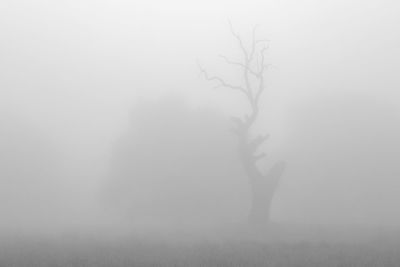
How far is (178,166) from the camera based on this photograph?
176 ft

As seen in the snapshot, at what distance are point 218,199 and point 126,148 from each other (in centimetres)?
1202

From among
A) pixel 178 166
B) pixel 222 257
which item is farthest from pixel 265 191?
pixel 178 166

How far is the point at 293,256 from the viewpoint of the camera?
1527 cm

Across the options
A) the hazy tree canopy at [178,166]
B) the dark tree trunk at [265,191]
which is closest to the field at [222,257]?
the dark tree trunk at [265,191]

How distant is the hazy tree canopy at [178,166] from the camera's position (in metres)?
51.9

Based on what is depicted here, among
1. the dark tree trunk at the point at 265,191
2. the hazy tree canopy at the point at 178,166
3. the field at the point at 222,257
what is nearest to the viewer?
the field at the point at 222,257

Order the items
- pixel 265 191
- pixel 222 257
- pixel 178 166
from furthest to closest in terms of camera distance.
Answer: pixel 178 166
pixel 265 191
pixel 222 257

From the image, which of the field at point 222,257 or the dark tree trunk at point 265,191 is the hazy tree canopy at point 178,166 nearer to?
the dark tree trunk at point 265,191

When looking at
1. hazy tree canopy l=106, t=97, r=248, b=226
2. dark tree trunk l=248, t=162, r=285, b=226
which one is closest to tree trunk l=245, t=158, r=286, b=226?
dark tree trunk l=248, t=162, r=285, b=226

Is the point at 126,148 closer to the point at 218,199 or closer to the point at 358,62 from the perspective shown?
the point at 218,199

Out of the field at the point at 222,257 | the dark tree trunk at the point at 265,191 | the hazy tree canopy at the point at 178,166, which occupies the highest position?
the hazy tree canopy at the point at 178,166

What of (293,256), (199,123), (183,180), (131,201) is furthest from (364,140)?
(293,256)

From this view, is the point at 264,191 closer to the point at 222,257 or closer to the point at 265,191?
the point at 265,191

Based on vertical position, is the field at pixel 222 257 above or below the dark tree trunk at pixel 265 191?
below
